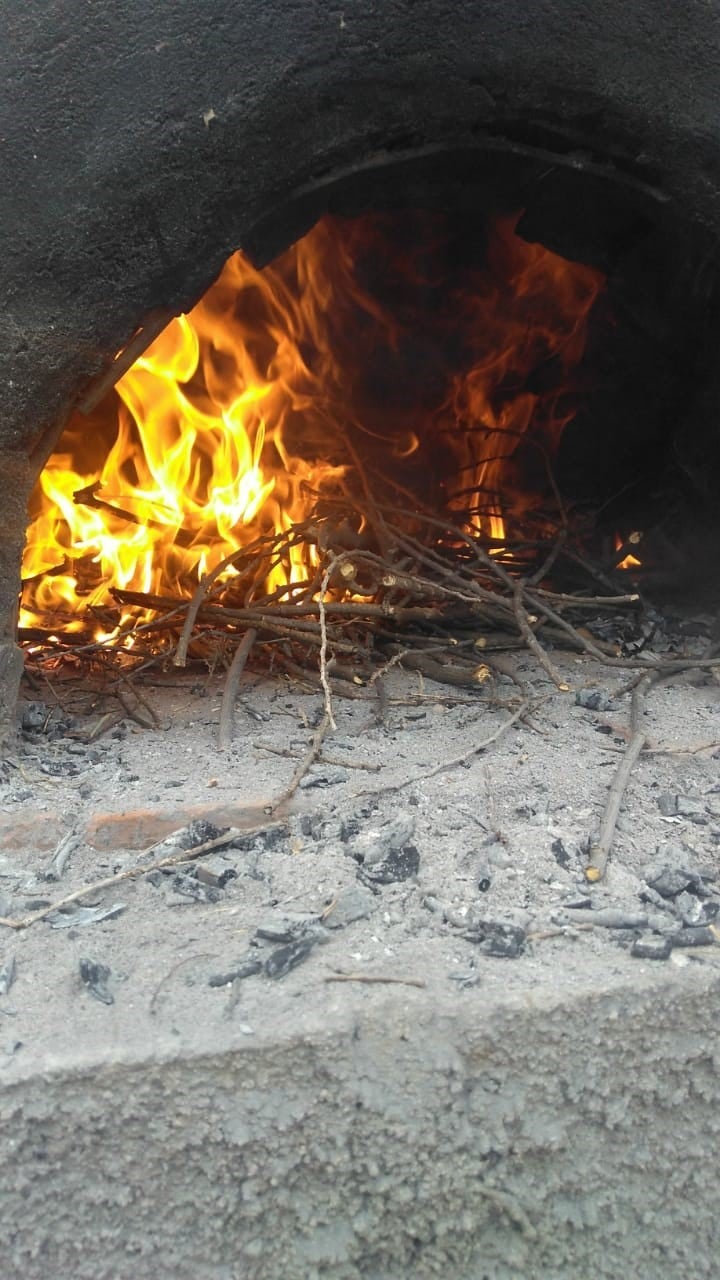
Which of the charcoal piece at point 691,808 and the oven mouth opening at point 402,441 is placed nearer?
the charcoal piece at point 691,808

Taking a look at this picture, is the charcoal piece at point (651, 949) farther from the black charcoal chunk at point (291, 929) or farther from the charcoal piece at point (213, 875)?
the charcoal piece at point (213, 875)

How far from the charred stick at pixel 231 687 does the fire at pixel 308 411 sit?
1.15 feet

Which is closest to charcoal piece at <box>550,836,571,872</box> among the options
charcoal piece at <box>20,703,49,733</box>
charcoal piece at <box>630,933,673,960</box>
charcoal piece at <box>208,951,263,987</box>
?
charcoal piece at <box>630,933,673,960</box>

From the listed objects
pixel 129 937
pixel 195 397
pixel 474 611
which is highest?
pixel 195 397

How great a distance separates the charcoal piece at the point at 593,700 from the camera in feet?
7.77

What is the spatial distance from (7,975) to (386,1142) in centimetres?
58

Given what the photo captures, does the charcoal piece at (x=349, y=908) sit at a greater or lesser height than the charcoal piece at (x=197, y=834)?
lesser

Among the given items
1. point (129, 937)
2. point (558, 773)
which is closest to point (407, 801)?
point (558, 773)

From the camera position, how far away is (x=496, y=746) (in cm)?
213

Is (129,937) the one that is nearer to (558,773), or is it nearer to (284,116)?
(558,773)

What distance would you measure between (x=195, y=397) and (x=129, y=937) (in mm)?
1865

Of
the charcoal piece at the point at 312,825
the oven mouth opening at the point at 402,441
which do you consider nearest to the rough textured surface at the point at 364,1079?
the charcoal piece at the point at 312,825

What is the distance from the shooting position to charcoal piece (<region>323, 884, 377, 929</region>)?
1.49m

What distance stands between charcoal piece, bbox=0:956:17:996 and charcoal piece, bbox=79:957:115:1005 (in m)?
0.10
